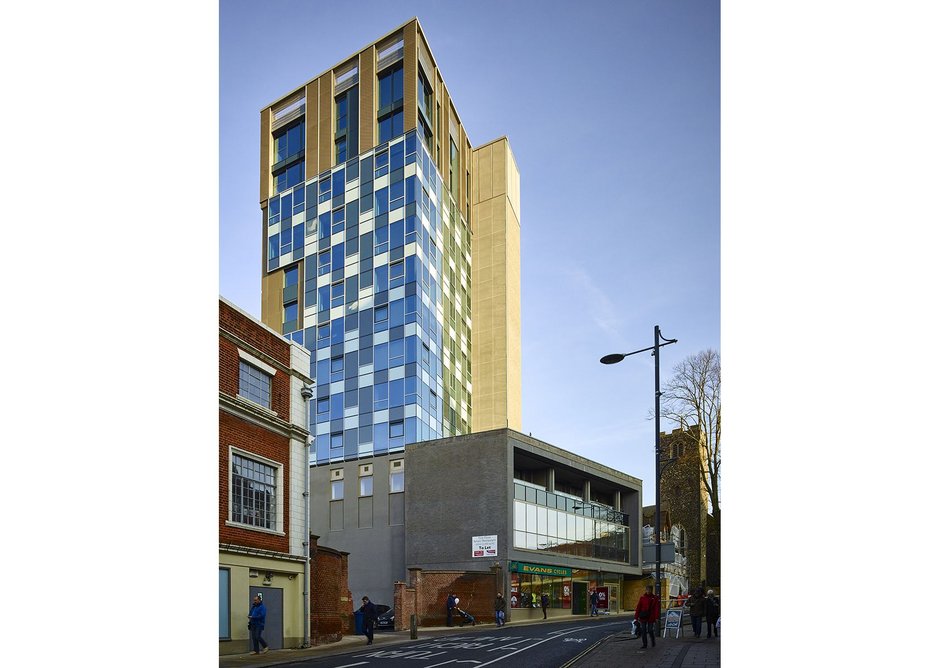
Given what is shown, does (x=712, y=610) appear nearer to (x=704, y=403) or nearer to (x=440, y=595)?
(x=704, y=403)

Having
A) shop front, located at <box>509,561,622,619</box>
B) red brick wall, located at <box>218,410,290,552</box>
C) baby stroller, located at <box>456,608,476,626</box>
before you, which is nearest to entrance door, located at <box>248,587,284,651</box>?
red brick wall, located at <box>218,410,290,552</box>

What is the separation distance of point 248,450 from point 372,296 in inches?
822

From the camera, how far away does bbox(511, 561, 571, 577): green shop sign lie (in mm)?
28750

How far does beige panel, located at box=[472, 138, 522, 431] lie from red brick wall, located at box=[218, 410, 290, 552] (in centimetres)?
3310

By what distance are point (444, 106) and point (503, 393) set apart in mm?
18227

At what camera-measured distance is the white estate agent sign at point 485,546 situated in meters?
28.9

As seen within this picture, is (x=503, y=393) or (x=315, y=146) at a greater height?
(x=315, y=146)

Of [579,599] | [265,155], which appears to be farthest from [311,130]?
[579,599]

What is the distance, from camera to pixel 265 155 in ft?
115
